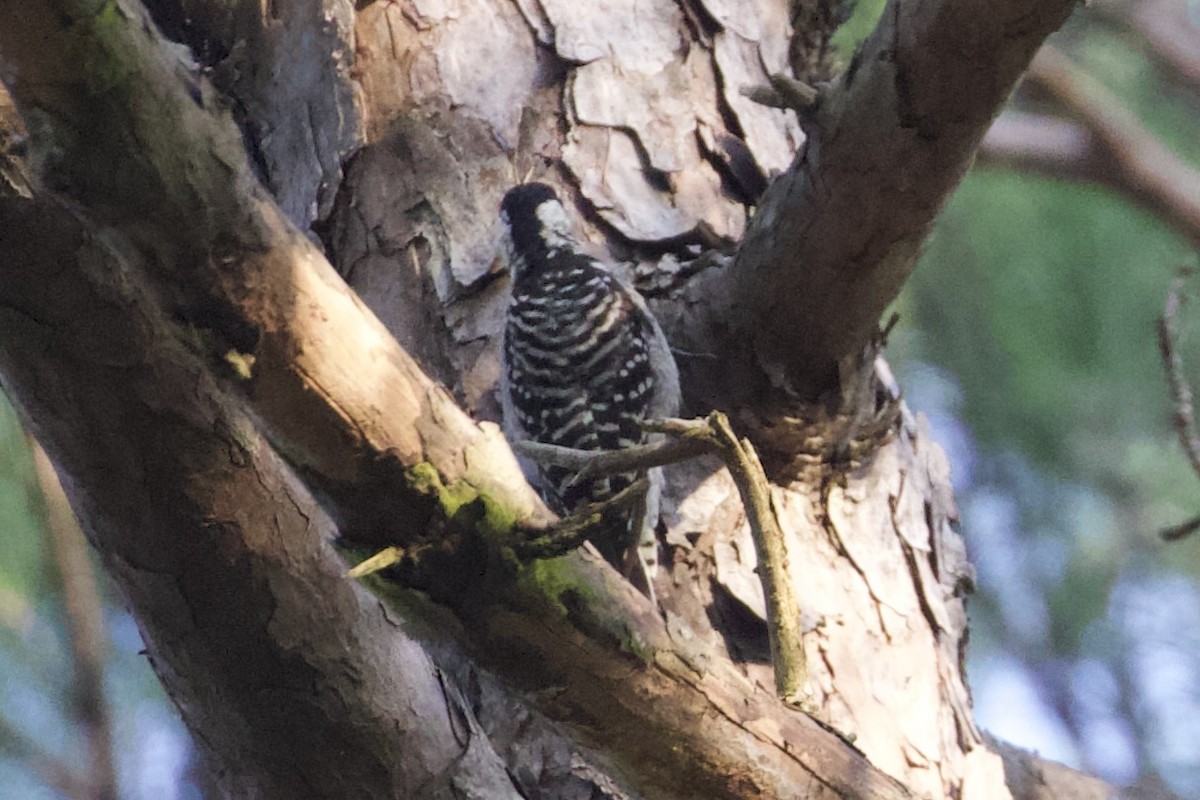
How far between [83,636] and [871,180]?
160cm

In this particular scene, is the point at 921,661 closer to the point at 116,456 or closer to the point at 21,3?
the point at 116,456

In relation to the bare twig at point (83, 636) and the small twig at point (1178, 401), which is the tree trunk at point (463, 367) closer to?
the small twig at point (1178, 401)

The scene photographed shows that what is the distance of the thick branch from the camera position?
4.45 ft

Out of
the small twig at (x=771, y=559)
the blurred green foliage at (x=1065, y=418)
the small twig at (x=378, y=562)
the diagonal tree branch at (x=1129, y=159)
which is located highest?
Result: the small twig at (x=378, y=562)

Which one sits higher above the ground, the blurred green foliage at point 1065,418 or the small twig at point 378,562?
the small twig at point 378,562

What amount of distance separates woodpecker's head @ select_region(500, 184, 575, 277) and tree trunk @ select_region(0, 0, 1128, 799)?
0.05 m

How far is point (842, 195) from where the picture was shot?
1572mm

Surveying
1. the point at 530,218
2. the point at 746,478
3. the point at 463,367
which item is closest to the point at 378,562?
the point at 746,478

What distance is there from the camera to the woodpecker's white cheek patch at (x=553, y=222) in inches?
80.9

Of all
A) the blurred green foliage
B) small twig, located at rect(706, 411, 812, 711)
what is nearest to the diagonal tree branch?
the blurred green foliage

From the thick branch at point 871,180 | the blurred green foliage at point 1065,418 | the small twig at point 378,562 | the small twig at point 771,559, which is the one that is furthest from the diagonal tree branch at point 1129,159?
the small twig at point 378,562

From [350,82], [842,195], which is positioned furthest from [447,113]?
[842,195]

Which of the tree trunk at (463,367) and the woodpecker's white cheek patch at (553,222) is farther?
the woodpecker's white cheek patch at (553,222)

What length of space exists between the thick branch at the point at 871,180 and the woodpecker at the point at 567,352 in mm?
336
